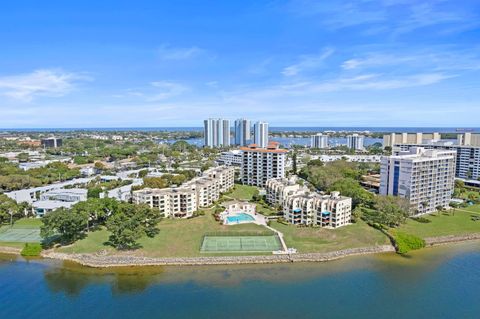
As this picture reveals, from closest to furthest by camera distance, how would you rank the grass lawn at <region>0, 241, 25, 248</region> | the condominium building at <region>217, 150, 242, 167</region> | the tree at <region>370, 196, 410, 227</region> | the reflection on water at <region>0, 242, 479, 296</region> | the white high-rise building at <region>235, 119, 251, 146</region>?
1. the reflection on water at <region>0, 242, 479, 296</region>
2. the grass lawn at <region>0, 241, 25, 248</region>
3. the tree at <region>370, 196, 410, 227</region>
4. the condominium building at <region>217, 150, 242, 167</region>
5. the white high-rise building at <region>235, 119, 251, 146</region>

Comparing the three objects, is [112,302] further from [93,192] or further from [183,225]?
[93,192]

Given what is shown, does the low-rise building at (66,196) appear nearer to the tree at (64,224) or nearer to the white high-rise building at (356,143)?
the tree at (64,224)

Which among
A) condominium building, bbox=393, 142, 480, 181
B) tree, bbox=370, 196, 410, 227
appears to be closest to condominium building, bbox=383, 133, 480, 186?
condominium building, bbox=393, 142, 480, 181

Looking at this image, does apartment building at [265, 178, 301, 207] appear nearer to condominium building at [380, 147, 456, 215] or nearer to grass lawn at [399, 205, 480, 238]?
condominium building at [380, 147, 456, 215]

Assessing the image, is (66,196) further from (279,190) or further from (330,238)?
(330,238)

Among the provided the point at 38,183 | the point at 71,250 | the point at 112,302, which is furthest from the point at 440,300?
the point at 38,183

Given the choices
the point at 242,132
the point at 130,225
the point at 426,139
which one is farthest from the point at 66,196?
the point at 242,132

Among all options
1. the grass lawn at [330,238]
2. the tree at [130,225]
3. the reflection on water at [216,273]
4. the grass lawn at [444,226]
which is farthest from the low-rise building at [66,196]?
the grass lawn at [444,226]
